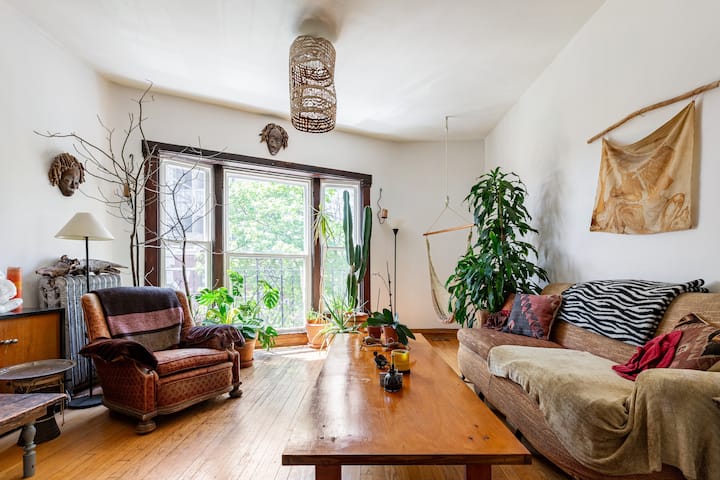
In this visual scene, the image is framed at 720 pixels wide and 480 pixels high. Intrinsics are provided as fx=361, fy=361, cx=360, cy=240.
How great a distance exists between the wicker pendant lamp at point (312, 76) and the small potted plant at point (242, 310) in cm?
200

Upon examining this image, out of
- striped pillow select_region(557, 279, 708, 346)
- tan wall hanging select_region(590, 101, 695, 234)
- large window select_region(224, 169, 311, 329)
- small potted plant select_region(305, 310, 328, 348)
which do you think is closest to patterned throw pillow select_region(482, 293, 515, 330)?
striped pillow select_region(557, 279, 708, 346)

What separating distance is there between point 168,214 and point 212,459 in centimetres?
270

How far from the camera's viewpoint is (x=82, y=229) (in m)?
2.58

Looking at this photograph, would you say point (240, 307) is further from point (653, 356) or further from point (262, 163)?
point (653, 356)

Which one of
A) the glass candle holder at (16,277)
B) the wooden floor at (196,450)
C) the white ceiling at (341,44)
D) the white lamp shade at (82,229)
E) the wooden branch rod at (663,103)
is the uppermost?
the white ceiling at (341,44)

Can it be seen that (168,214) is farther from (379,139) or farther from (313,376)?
(379,139)

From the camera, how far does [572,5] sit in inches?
101

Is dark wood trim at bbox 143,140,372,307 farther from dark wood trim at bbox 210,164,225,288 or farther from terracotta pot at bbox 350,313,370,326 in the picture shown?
terracotta pot at bbox 350,313,370,326

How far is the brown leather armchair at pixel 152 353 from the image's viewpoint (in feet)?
7.45

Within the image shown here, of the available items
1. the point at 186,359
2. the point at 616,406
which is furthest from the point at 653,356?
the point at 186,359

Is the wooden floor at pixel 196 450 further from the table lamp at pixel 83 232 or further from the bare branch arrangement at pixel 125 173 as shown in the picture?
the bare branch arrangement at pixel 125 173

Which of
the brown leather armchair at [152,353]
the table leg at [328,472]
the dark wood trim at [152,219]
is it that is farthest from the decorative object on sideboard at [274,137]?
the table leg at [328,472]

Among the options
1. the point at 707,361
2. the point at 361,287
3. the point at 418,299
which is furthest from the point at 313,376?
Answer: the point at 707,361

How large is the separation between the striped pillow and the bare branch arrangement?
3.66 m
